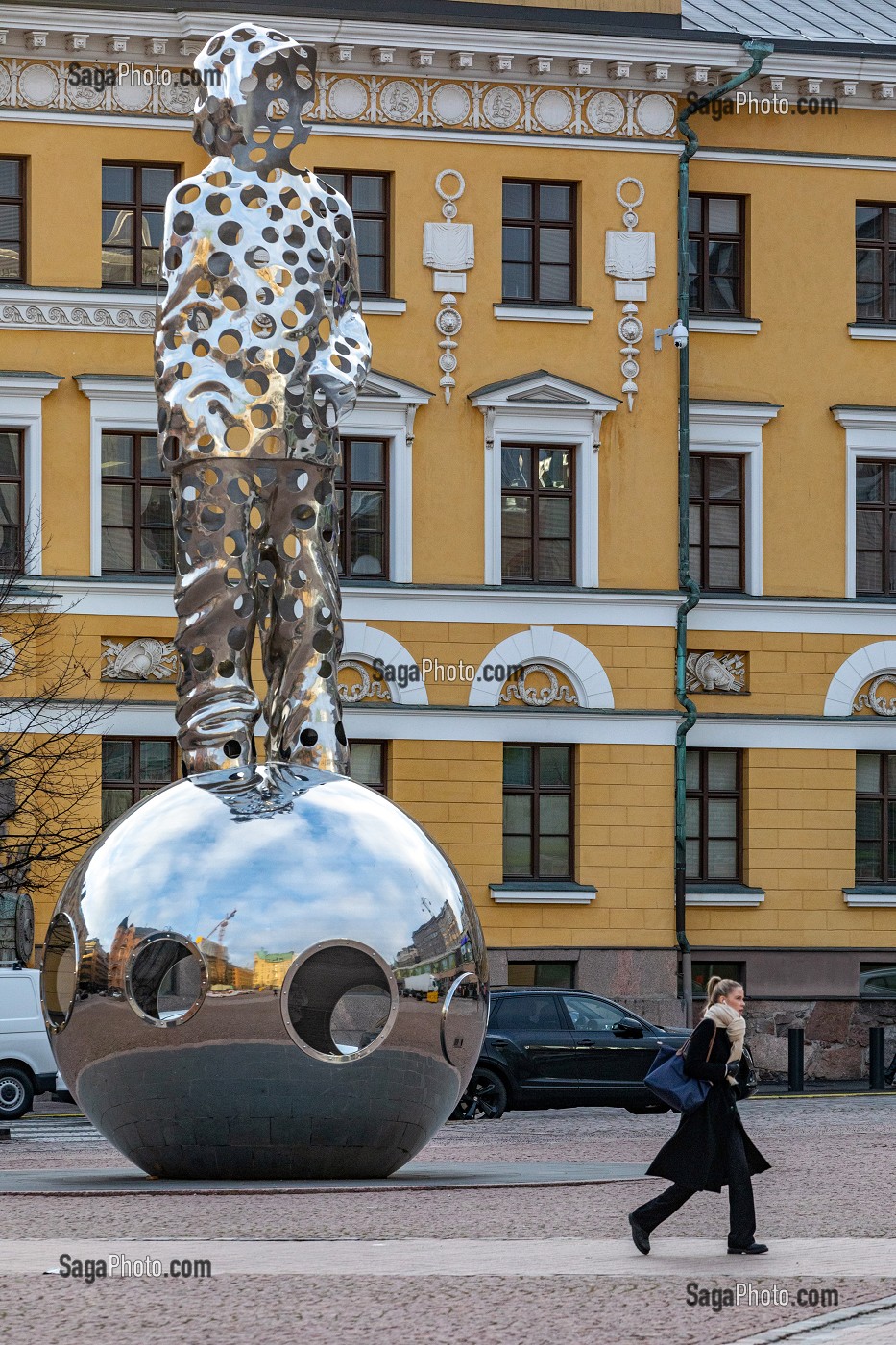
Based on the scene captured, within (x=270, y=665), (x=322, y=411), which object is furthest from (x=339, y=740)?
(x=322, y=411)

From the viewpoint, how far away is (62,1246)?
11.6 meters

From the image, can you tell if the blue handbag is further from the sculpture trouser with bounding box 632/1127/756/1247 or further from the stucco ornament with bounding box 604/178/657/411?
the stucco ornament with bounding box 604/178/657/411

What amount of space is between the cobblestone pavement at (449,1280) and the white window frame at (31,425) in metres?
13.7

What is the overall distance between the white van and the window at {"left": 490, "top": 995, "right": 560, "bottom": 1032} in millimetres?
4667

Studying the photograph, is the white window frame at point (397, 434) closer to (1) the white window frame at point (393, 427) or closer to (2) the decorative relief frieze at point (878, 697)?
(1) the white window frame at point (393, 427)

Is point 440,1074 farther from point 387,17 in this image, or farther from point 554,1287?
point 387,17

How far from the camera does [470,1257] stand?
36.9 ft

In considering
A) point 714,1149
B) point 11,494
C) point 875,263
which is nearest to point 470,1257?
point 714,1149

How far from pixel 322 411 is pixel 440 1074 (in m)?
3.97

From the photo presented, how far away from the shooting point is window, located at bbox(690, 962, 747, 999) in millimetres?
34812

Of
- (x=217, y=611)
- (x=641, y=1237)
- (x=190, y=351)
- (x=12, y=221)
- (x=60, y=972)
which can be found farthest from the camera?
(x=12, y=221)

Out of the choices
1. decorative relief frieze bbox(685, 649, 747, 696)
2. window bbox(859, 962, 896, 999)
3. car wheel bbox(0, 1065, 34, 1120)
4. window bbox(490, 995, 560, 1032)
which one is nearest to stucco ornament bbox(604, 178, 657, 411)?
decorative relief frieze bbox(685, 649, 747, 696)

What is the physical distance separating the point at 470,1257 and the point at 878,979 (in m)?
25.0

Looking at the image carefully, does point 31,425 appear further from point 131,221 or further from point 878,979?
point 878,979
